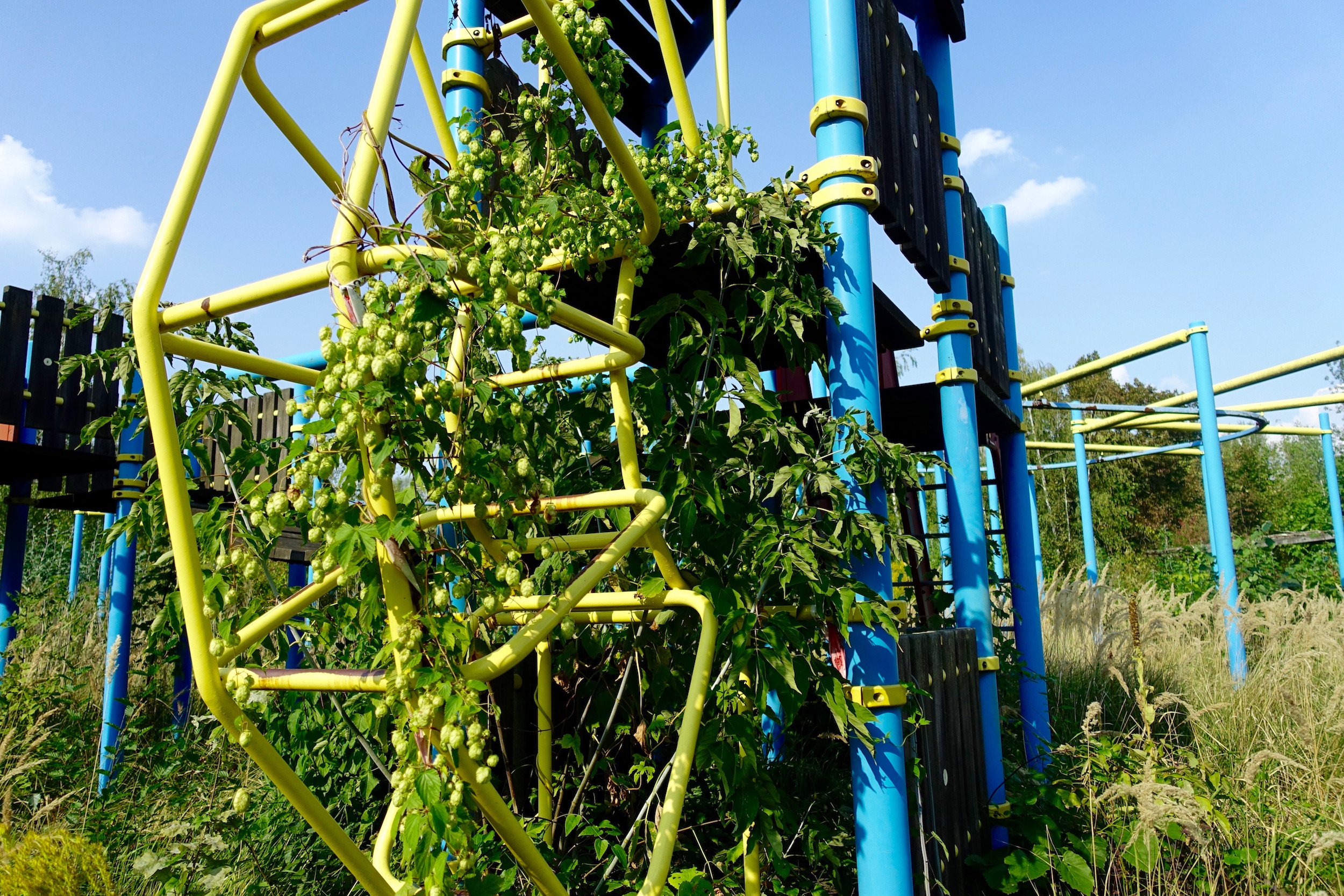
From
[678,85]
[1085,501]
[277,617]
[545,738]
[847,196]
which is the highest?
[678,85]

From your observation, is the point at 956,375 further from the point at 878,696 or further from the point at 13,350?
the point at 13,350

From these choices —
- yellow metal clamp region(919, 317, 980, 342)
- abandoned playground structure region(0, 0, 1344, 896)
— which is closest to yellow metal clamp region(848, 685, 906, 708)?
abandoned playground structure region(0, 0, 1344, 896)

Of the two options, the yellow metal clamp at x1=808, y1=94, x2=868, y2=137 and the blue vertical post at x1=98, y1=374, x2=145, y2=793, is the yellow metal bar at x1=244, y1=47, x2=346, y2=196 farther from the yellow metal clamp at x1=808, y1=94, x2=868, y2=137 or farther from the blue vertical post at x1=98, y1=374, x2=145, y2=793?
the blue vertical post at x1=98, y1=374, x2=145, y2=793

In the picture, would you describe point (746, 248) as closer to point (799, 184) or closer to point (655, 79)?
point (799, 184)

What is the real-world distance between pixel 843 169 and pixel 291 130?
1694 millimetres

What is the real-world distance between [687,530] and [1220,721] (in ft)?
12.7

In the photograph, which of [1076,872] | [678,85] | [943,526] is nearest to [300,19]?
[678,85]

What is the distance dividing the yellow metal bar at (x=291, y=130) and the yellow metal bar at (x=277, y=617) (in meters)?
0.69

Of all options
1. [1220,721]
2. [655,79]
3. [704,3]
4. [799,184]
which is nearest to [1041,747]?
[1220,721]

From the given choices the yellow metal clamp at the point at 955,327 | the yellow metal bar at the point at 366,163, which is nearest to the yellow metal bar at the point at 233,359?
the yellow metal bar at the point at 366,163

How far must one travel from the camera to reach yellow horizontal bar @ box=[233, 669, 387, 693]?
4.49ft

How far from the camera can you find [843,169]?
9.12ft

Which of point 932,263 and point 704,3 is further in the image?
point 704,3

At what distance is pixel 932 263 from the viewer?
372 centimetres
